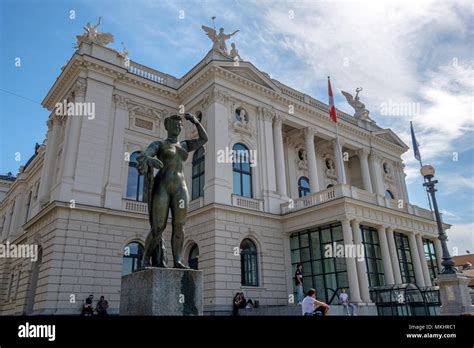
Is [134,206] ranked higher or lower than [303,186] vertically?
lower

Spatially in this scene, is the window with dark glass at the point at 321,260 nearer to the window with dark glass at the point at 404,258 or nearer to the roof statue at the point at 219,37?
the window with dark glass at the point at 404,258

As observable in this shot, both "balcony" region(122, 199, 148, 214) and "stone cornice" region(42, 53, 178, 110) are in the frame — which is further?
"stone cornice" region(42, 53, 178, 110)

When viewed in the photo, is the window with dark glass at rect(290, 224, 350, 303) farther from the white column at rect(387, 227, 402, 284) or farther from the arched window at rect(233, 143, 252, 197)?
the arched window at rect(233, 143, 252, 197)

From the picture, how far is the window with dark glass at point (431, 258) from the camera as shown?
29.8 meters

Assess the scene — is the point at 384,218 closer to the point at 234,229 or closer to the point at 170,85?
the point at 234,229

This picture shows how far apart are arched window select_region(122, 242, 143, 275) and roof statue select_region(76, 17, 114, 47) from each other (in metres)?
14.3

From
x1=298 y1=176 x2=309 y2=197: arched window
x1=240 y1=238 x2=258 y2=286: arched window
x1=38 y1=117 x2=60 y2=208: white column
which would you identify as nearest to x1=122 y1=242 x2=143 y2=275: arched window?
x1=240 y1=238 x2=258 y2=286: arched window

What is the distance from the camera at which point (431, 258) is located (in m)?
30.2

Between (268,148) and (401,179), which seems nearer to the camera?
(268,148)

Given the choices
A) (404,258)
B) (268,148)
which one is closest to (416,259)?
(404,258)

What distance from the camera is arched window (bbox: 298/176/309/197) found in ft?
105

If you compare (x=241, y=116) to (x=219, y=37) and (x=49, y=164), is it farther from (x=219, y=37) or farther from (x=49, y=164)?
(x=49, y=164)

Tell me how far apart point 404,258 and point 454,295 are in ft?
40.3
